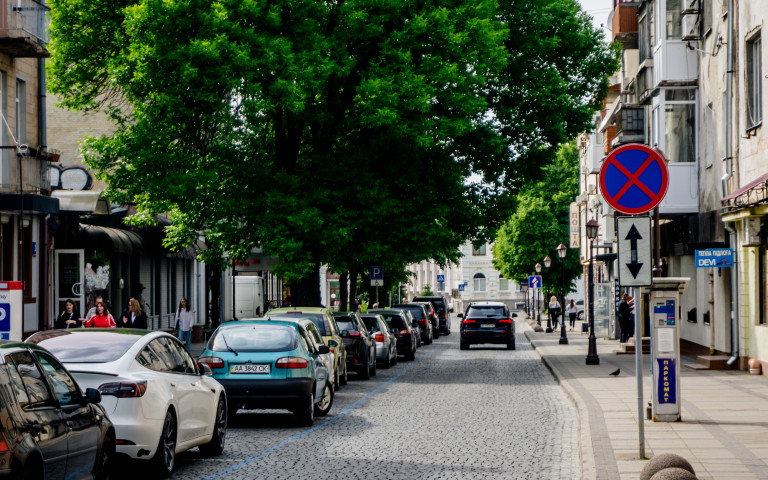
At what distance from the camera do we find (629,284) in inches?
481

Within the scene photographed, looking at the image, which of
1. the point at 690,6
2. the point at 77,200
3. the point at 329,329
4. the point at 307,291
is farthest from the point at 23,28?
the point at 690,6

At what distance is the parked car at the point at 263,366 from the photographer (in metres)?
16.4

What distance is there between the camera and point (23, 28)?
24.9 meters

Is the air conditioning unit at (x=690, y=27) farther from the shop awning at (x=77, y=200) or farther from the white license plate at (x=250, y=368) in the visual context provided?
the white license plate at (x=250, y=368)

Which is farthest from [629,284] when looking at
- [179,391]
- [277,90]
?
[277,90]

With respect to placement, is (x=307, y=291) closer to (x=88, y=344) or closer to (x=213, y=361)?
(x=213, y=361)

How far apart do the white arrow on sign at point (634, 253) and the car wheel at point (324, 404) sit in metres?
7.22

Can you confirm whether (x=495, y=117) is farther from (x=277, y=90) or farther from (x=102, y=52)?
(x=102, y=52)

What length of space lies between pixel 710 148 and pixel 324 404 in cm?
1512

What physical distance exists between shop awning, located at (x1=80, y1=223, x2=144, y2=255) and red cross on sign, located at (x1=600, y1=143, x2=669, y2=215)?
23.5 m

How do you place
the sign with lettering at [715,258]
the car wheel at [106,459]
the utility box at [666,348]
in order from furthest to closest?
1. the sign with lettering at [715,258]
2. the utility box at [666,348]
3. the car wheel at [106,459]

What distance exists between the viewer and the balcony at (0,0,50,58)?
24.7 m

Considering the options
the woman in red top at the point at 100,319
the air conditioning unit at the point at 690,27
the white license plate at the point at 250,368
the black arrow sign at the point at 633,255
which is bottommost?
the white license plate at the point at 250,368

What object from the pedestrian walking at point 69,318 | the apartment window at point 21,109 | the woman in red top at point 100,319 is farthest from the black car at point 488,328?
the woman in red top at point 100,319
